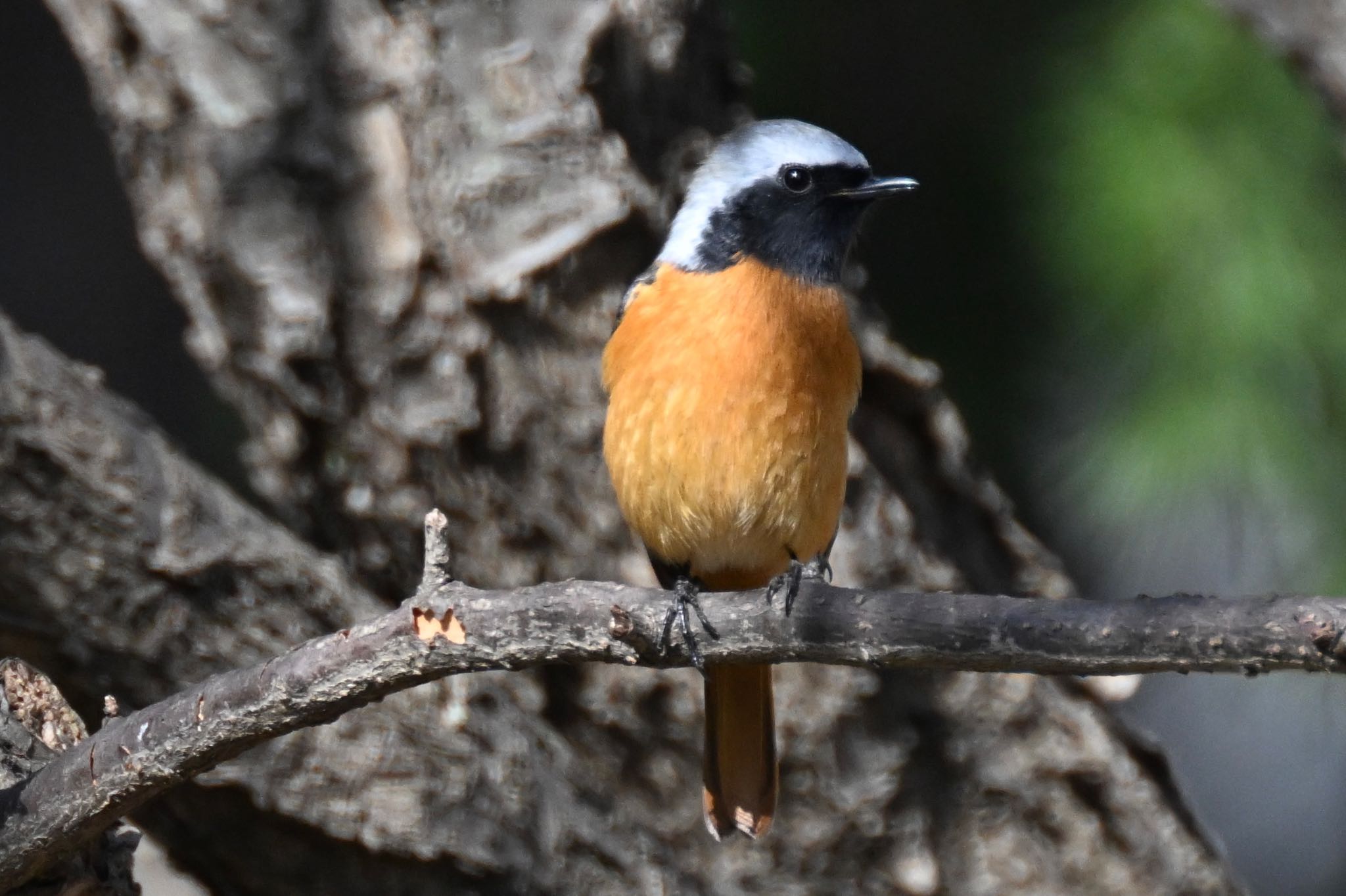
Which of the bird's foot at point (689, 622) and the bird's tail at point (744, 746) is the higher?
the bird's foot at point (689, 622)

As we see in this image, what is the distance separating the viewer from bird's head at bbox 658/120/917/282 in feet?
12.6

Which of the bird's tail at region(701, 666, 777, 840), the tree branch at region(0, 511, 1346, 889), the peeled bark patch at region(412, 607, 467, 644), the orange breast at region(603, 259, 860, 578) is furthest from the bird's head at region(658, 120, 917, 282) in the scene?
the peeled bark patch at region(412, 607, 467, 644)

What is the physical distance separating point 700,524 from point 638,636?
105 centimetres

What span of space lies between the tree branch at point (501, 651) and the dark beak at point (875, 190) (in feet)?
4.55

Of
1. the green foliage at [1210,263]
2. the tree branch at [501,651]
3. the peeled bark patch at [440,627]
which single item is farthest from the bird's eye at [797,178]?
the peeled bark patch at [440,627]

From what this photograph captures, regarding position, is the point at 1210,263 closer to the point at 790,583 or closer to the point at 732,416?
the point at 732,416

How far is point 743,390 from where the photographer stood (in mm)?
3512

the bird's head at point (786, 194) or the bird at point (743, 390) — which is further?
the bird's head at point (786, 194)

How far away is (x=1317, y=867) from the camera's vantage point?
616 centimetres

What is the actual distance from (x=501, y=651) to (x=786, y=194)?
5.73 feet

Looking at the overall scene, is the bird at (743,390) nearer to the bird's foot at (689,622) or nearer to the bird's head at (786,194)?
the bird's head at (786,194)

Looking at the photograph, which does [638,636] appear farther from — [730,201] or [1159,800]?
[1159,800]

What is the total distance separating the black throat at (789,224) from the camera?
381 centimetres

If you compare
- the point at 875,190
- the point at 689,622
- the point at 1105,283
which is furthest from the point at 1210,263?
the point at 689,622
